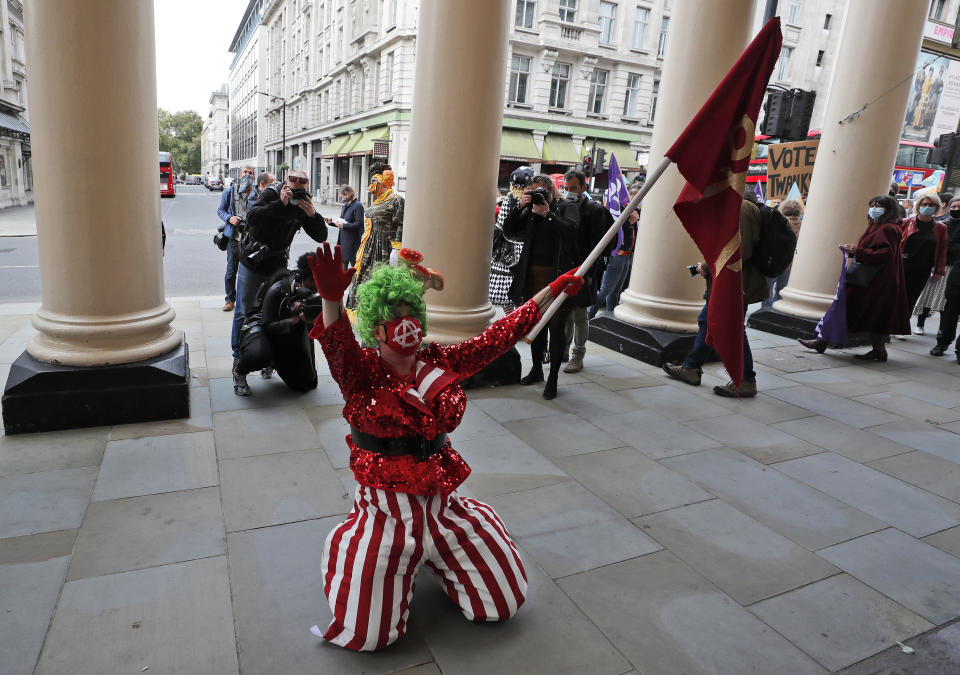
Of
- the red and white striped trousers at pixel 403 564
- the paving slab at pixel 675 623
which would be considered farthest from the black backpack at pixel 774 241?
the red and white striped trousers at pixel 403 564

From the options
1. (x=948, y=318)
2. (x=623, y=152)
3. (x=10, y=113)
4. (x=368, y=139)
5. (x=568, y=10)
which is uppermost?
(x=568, y=10)

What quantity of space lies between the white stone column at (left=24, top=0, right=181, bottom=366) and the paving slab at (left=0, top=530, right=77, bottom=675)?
156 centimetres

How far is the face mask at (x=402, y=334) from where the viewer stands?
2311 millimetres

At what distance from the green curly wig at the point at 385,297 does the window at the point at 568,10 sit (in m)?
34.5

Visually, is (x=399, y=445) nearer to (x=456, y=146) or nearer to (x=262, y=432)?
(x=262, y=432)

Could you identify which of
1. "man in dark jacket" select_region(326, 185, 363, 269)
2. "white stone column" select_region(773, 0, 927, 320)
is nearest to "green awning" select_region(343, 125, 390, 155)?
"man in dark jacket" select_region(326, 185, 363, 269)

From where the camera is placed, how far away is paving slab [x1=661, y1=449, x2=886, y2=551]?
11.1 ft

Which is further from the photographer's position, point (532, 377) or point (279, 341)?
point (532, 377)

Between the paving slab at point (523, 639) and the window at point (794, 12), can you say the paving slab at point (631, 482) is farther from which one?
the window at point (794, 12)

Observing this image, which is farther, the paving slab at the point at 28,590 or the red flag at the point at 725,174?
the red flag at the point at 725,174

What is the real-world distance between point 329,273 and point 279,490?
1.88 meters

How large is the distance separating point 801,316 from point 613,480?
5.80 meters

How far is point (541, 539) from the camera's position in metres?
3.14

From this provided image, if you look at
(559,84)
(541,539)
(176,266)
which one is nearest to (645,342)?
(541,539)
